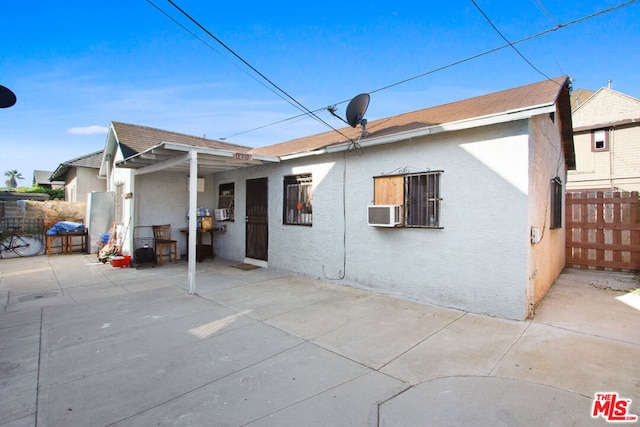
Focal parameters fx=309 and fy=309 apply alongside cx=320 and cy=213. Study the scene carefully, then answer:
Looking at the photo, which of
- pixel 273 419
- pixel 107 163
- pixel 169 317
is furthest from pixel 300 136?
pixel 273 419

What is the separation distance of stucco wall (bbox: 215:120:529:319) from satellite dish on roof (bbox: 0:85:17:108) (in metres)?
4.79

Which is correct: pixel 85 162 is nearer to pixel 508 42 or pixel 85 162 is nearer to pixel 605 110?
pixel 508 42

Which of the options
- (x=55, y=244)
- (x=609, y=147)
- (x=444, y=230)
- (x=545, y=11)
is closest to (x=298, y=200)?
(x=444, y=230)

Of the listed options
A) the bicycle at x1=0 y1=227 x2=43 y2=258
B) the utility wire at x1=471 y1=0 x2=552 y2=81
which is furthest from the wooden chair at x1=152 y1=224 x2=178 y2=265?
the utility wire at x1=471 y1=0 x2=552 y2=81

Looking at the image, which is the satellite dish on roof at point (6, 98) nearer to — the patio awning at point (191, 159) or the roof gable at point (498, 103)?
the patio awning at point (191, 159)

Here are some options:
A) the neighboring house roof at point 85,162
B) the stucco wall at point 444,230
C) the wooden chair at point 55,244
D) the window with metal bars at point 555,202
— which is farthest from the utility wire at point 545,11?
the neighboring house roof at point 85,162

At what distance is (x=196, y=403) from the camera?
96.7 inches

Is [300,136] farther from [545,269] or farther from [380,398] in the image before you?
[380,398]

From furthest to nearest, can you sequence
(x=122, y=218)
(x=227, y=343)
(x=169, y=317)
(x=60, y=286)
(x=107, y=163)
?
(x=107, y=163)
(x=122, y=218)
(x=60, y=286)
(x=169, y=317)
(x=227, y=343)

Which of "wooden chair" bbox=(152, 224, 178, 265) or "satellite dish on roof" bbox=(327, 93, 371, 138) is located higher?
"satellite dish on roof" bbox=(327, 93, 371, 138)

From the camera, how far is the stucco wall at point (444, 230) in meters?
4.25

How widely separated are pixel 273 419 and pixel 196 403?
0.68 metres

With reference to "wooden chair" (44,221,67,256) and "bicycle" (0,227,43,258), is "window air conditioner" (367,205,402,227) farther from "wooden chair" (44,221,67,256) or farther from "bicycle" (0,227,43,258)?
"bicycle" (0,227,43,258)

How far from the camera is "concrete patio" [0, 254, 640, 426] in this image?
7.65 feet
